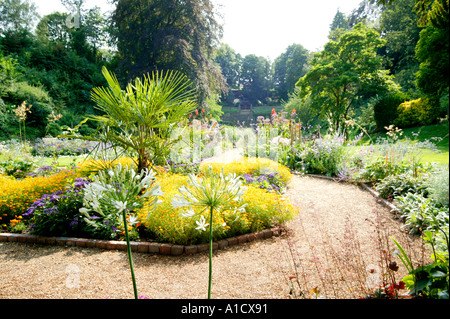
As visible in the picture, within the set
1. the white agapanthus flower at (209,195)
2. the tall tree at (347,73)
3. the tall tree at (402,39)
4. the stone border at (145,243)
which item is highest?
the tall tree at (402,39)

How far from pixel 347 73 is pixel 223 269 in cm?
1316

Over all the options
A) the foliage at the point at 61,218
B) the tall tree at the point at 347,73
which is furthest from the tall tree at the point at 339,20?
the foliage at the point at 61,218

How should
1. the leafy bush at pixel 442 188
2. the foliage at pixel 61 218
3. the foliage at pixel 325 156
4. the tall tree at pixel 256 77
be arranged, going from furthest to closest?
the tall tree at pixel 256 77
the foliage at pixel 325 156
the foliage at pixel 61 218
the leafy bush at pixel 442 188

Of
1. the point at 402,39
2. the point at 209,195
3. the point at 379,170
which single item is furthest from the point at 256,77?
the point at 209,195

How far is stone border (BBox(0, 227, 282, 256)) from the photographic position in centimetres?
285

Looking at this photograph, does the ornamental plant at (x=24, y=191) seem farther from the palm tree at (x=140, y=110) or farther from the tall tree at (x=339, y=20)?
the tall tree at (x=339, y=20)

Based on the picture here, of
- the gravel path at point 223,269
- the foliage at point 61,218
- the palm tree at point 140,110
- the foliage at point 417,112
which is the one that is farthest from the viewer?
the foliage at point 417,112

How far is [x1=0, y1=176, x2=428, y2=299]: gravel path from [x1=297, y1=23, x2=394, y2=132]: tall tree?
11230mm

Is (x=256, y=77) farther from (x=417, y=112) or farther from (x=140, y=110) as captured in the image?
(x=140, y=110)

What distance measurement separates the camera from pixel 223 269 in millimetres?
2484

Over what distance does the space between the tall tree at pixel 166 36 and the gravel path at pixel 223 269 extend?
1308 cm

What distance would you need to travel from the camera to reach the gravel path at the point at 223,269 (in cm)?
209

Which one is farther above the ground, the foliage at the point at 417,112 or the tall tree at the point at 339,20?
the tall tree at the point at 339,20
